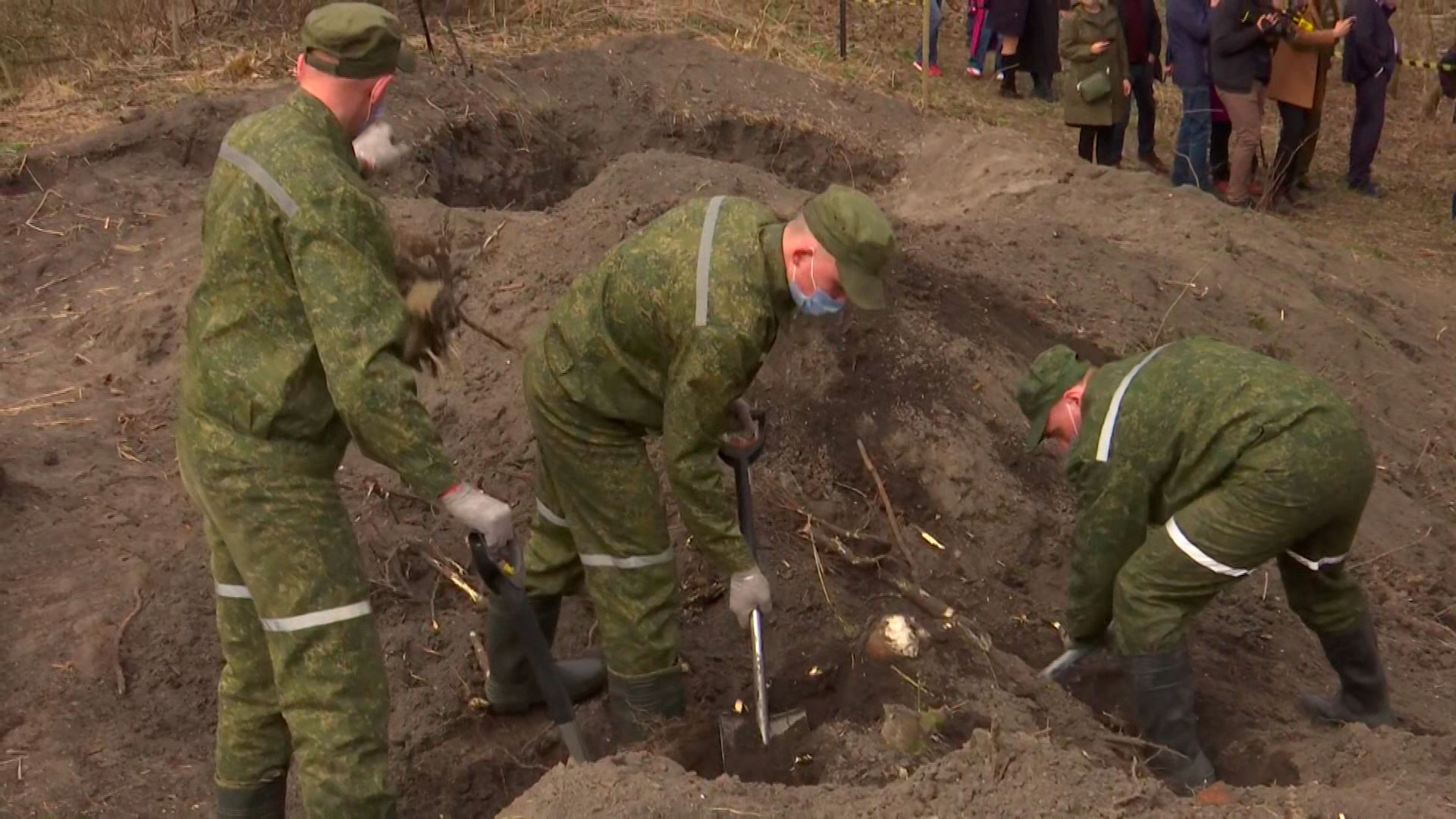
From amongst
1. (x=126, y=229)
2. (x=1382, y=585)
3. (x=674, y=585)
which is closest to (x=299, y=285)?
(x=674, y=585)

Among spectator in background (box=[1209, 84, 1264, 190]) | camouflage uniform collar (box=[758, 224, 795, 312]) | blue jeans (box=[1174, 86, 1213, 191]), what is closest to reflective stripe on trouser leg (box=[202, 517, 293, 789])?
camouflage uniform collar (box=[758, 224, 795, 312])

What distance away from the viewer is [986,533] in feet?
18.6

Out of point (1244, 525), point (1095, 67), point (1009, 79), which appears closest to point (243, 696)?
point (1244, 525)

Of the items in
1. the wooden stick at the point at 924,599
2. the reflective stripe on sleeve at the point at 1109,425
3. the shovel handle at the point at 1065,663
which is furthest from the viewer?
the wooden stick at the point at 924,599

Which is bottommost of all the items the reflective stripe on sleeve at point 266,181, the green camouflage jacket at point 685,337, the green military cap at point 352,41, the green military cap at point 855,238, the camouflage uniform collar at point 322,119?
the green camouflage jacket at point 685,337

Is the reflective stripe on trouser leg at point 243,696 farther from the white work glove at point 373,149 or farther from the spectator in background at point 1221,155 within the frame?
the spectator in background at point 1221,155

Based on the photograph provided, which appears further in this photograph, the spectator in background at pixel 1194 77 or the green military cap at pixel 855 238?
the spectator in background at pixel 1194 77

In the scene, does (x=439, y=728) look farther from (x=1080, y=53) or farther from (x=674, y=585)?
(x=1080, y=53)

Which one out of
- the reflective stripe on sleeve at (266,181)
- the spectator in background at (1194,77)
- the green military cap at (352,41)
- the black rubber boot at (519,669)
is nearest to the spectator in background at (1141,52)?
the spectator in background at (1194,77)

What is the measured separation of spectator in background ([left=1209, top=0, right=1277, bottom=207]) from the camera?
9609mm

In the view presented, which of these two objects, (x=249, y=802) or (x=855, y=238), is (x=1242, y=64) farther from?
(x=249, y=802)

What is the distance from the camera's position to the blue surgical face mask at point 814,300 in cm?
388

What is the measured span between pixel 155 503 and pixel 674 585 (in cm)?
256

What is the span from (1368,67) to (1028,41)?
124 inches
